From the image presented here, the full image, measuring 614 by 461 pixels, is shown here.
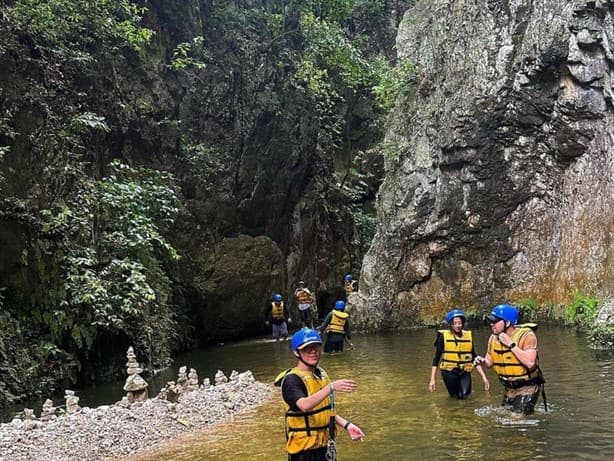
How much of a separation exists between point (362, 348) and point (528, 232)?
26.2ft

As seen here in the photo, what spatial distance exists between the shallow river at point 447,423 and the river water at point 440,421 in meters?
0.01

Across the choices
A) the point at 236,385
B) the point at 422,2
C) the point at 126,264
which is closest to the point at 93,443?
the point at 236,385

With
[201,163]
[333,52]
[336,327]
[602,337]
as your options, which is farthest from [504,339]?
[333,52]

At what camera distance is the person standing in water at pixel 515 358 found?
8203 millimetres

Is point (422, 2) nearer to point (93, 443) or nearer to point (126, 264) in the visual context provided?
point (126, 264)

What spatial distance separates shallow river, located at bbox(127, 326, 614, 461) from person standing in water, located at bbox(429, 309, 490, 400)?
278mm

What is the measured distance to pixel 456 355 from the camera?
10102 millimetres

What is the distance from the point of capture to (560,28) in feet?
→ 69.3

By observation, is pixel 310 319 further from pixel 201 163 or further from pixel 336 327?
pixel 201 163

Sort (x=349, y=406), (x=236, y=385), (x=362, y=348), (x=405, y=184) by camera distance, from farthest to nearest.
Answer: (x=405, y=184), (x=362, y=348), (x=236, y=385), (x=349, y=406)

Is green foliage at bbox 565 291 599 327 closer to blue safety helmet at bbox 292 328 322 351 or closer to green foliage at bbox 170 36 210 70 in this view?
blue safety helmet at bbox 292 328 322 351

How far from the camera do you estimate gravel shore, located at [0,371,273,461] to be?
27.7 ft

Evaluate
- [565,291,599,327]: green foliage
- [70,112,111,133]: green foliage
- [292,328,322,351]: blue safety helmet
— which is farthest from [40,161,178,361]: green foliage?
[565,291,599,327]: green foliage

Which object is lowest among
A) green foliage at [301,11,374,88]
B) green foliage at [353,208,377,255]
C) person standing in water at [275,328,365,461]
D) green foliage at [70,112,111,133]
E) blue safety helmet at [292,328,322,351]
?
person standing in water at [275,328,365,461]
